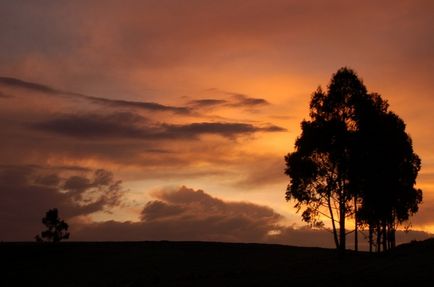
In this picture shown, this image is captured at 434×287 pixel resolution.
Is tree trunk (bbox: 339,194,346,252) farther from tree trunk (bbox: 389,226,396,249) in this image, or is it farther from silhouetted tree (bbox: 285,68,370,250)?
tree trunk (bbox: 389,226,396,249)

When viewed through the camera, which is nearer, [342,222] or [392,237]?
[342,222]

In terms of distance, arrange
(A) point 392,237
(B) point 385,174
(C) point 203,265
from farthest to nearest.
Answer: (A) point 392,237 → (B) point 385,174 → (C) point 203,265

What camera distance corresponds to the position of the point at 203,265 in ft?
199

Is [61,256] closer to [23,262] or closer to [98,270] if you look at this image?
[23,262]

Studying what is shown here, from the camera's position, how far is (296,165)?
58062 millimetres

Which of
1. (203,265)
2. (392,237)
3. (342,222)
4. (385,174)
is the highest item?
(385,174)

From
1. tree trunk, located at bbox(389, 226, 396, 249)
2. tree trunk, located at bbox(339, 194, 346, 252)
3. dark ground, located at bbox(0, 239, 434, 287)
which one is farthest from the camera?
tree trunk, located at bbox(389, 226, 396, 249)

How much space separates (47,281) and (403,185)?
39704 millimetres

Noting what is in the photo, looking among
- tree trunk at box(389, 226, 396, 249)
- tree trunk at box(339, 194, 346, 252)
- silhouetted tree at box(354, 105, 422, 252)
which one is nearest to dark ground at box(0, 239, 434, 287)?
tree trunk at box(339, 194, 346, 252)

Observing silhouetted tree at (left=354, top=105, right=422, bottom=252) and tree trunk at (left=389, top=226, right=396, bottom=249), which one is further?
tree trunk at (left=389, top=226, right=396, bottom=249)

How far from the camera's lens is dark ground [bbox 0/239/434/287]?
136 feet

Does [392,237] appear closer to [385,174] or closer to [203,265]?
[385,174]

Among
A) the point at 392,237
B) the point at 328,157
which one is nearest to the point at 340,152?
the point at 328,157

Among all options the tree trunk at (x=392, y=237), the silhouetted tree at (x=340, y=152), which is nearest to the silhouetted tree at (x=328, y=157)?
the silhouetted tree at (x=340, y=152)
